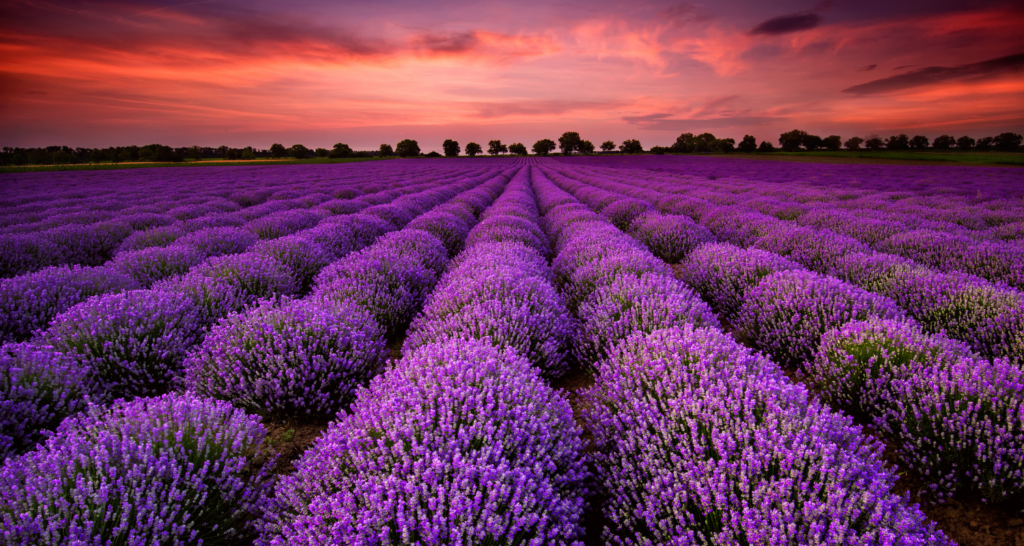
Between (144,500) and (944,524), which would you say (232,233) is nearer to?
(144,500)

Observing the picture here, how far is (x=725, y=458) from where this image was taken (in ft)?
5.16

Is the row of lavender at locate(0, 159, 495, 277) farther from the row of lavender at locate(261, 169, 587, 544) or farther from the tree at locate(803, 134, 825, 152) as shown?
the tree at locate(803, 134, 825, 152)

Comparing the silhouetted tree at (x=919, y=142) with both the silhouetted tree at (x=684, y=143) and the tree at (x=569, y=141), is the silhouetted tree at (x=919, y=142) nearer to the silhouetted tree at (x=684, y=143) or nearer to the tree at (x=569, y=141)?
the silhouetted tree at (x=684, y=143)

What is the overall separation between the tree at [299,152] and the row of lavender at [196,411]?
66479 millimetres

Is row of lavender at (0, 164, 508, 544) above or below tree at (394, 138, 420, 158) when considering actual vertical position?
below

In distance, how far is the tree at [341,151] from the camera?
66.4 meters

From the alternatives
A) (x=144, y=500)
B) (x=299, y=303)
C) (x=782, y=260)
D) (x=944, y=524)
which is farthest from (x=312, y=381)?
(x=782, y=260)

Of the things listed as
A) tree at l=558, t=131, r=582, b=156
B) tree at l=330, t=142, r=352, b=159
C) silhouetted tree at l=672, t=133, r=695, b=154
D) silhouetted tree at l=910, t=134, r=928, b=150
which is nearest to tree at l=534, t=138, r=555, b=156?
tree at l=558, t=131, r=582, b=156

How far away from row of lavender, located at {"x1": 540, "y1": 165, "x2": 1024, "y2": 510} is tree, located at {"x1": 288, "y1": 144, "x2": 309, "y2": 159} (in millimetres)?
68226

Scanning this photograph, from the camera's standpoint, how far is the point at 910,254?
5586 millimetres

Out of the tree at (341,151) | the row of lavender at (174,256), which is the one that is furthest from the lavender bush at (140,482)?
the tree at (341,151)

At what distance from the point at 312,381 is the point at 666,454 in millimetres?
2182

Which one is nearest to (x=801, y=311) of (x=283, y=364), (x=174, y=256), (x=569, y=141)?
(x=283, y=364)

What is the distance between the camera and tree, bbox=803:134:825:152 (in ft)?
190
